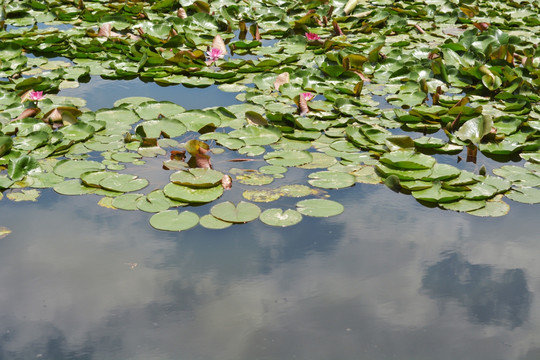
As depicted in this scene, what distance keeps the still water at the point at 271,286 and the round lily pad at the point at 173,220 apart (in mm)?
59

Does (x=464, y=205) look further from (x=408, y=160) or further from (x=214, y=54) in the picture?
(x=214, y=54)

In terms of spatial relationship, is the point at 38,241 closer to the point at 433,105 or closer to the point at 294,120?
the point at 294,120

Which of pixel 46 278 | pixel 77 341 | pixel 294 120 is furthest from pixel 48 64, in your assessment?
pixel 77 341

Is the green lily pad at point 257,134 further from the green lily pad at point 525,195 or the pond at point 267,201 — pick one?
the green lily pad at point 525,195

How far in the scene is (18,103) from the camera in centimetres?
358

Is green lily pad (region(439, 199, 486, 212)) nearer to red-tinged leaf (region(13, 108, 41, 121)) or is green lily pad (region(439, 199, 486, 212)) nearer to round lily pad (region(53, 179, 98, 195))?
round lily pad (region(53, 179, 98, 195))

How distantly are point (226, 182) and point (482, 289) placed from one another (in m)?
1.26

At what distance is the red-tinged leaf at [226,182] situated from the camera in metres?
2.78

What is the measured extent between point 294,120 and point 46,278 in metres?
1.80

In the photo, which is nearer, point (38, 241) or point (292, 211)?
point (38, 241)

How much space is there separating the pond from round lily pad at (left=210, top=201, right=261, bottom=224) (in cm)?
1

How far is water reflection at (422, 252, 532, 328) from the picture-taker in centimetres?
202

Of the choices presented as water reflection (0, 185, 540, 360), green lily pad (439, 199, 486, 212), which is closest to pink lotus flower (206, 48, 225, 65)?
water reflection (0, 185, 540, 360)

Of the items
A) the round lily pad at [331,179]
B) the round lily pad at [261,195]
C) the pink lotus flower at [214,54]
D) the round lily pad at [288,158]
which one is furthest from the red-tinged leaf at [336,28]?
the round lily pad at [261,195]
